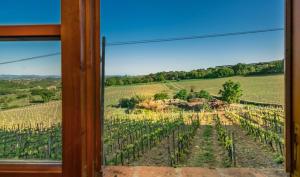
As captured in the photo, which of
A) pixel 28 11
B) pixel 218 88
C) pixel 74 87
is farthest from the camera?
pixel 218 88

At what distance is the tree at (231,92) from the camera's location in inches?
52.1

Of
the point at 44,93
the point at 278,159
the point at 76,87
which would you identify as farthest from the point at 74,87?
the point at 278,159

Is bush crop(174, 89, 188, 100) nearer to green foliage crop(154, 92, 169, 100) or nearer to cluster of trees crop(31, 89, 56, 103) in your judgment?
green foliage crop(154, 92, 169, 100)

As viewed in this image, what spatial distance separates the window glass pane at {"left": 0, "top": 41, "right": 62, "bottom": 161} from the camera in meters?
1.22

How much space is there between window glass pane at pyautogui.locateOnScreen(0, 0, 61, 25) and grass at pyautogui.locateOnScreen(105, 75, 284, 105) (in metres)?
0.37

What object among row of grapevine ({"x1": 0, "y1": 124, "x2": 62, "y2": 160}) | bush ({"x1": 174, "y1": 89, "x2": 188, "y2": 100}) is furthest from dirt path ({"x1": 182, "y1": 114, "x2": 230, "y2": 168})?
row of grapevine ({"x1": 0, "y1": 124, "x2": 62, "y2": 160})

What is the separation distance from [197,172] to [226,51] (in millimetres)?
512

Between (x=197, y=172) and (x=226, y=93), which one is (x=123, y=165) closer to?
(x=197, y=172)

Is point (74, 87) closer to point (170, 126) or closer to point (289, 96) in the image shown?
point (170, 126)

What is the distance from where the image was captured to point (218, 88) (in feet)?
4.38

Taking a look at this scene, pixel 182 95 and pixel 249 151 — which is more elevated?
pixel 182 95

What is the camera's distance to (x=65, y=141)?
3.58 feet

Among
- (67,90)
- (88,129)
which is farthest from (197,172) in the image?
(67,90)

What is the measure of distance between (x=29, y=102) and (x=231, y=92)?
2.64 feet
